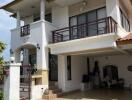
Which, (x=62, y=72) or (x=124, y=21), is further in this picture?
(x=124, y=21)

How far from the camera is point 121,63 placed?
1944 cm

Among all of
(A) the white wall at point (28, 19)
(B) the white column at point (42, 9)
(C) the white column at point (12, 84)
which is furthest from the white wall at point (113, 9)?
(A) the white wall at point (28, 19)

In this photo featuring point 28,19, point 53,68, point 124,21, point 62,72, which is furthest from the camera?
point 28,19

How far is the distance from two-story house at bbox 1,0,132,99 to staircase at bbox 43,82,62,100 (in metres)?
Result: 0.27

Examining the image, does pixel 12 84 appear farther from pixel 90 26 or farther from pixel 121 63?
pixel 121 63

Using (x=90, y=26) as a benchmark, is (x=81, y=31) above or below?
below

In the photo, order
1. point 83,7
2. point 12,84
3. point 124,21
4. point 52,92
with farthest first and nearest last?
point 124,21 → point 83,7 → point 52,92 → point 12,84

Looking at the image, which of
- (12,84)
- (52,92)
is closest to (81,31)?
(52,92)

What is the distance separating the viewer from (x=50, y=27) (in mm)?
16625

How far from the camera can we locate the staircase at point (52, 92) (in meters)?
14.4

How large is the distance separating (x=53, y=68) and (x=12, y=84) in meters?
6.53

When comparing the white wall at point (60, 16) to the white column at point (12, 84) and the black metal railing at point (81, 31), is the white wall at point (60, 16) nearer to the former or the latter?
the black metal railing at point (81, 31)

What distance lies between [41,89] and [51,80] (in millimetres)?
2841

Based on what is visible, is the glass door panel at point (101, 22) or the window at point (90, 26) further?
the window at point (90, 26)
